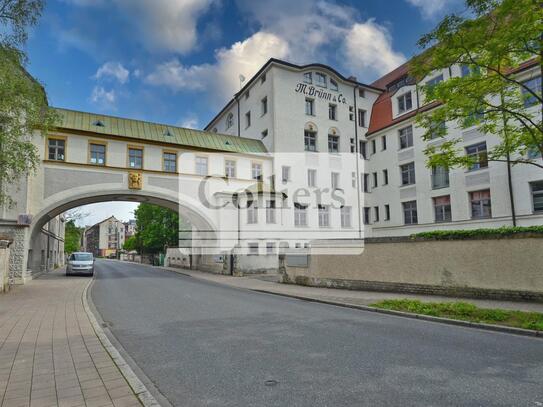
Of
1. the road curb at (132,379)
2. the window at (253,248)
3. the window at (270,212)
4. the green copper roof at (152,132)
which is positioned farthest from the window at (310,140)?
the road curb at (132,379)

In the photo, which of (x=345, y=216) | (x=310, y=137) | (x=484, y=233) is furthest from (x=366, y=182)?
(x=484, y=233)

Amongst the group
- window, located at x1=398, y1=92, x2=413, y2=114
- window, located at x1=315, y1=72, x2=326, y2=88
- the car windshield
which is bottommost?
the car windshield

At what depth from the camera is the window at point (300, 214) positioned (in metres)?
31.2

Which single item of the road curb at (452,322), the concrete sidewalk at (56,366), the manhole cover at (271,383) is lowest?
the road curb at (452,322)

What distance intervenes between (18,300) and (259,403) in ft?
42.0

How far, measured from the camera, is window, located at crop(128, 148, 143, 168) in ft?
85.8

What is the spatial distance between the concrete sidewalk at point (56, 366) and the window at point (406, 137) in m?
27.4

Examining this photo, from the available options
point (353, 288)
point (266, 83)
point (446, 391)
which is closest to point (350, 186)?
point (266, 83)

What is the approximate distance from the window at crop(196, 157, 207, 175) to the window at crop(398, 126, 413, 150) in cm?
1639

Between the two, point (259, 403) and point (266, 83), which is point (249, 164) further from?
point (259, 403)

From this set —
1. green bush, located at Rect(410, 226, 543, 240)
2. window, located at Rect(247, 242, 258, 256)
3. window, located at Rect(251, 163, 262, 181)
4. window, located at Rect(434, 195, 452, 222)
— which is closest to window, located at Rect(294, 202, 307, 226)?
window, located at Rect(251, 163, 262, 181)

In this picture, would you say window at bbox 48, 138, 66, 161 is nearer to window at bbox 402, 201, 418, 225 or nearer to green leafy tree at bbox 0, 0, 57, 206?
green leafy tree at bbox 0, 0, 57, 206

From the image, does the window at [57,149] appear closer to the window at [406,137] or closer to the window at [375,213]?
the window at [375,213]

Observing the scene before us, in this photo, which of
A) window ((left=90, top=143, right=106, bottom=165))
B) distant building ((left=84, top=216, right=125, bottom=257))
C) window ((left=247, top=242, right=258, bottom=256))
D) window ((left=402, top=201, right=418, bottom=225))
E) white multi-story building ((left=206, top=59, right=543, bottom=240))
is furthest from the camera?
distant building ((left=84, top=216, right=125, bottom=257))
